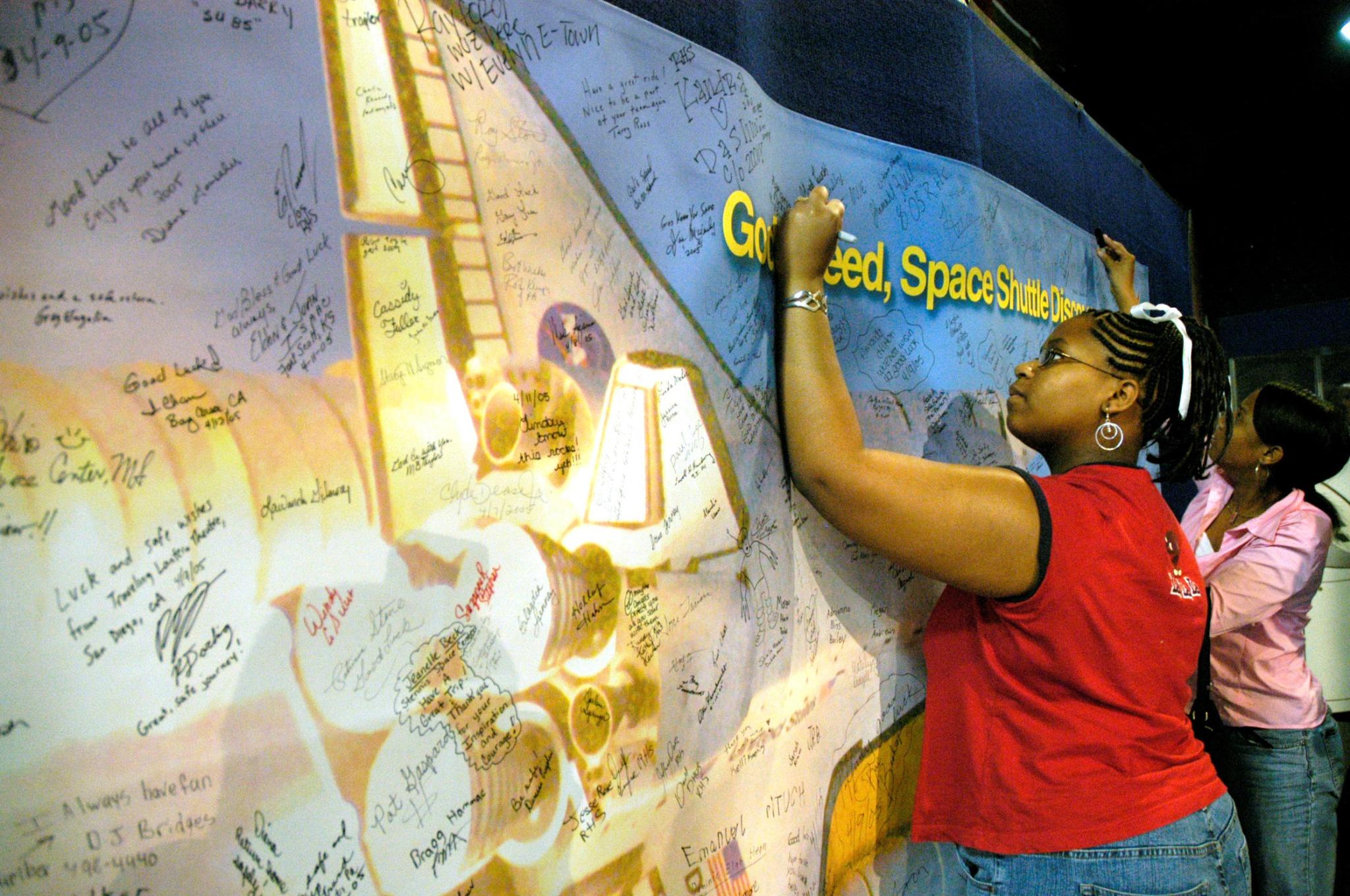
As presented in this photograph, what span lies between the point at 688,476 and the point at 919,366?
2.35ft

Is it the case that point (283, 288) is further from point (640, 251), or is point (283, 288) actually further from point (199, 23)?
point (640, 251)

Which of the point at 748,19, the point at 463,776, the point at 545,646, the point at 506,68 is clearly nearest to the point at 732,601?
the point at 545,646

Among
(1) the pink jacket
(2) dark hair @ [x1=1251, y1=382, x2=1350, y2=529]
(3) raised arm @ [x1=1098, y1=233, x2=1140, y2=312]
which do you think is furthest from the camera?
(3) raised arm @ [x1=1098, y1=233, x2=1140, y2=312]

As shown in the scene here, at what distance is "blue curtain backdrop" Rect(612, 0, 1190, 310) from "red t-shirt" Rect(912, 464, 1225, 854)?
84 centimetres

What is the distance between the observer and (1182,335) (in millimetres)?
1354

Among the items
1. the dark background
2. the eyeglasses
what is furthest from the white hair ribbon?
the dark background

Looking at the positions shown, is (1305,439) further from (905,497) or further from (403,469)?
(403,469)

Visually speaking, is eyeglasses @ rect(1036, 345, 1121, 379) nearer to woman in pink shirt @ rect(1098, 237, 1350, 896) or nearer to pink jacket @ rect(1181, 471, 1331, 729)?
woman in pink shirt @ rect(1098, 237, 1350, 896)

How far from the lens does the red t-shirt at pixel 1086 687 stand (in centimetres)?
118

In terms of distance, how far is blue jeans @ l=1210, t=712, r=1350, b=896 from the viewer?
1.92m

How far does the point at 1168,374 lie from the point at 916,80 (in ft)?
2.74
